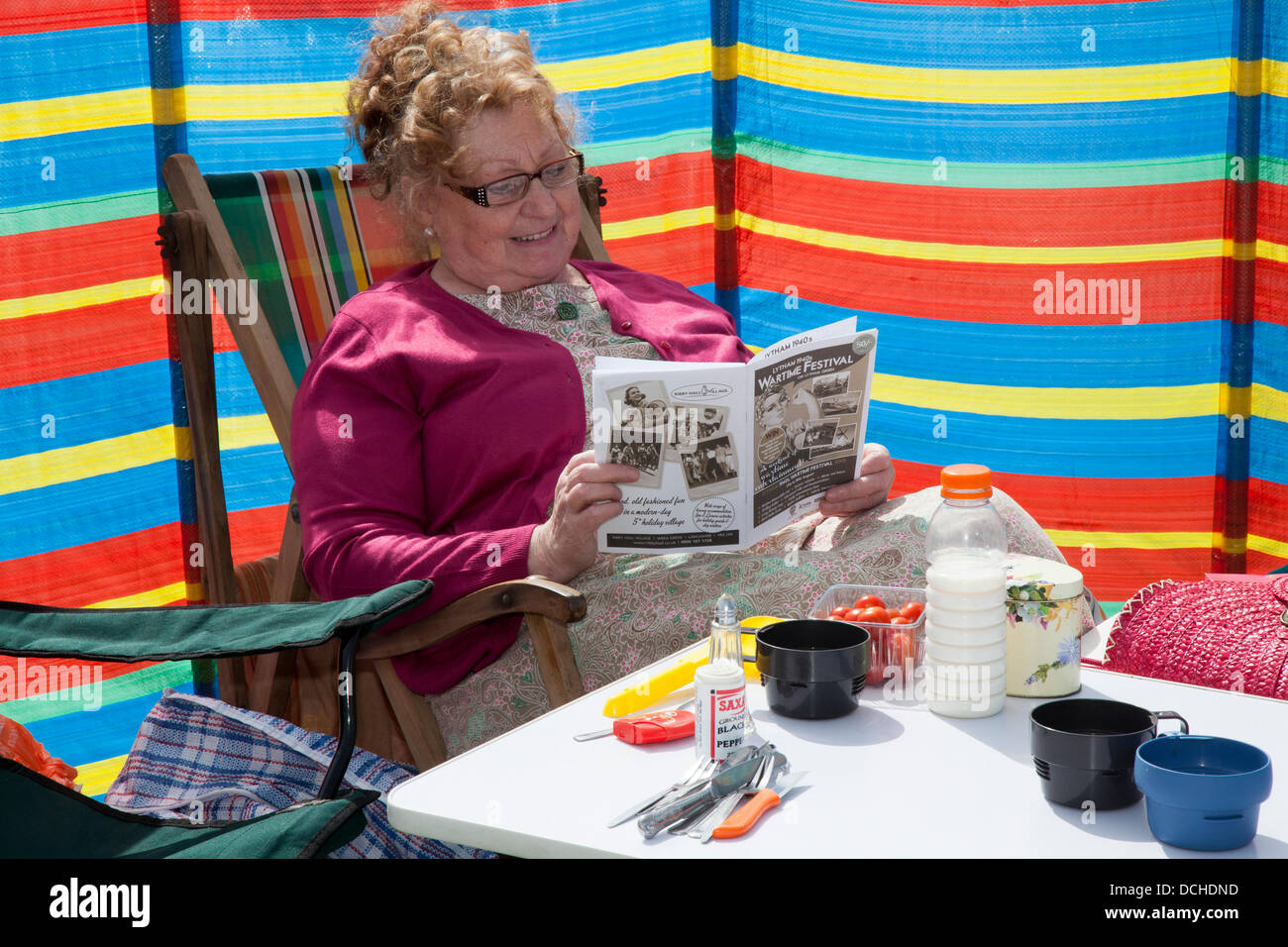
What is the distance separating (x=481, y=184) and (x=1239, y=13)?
1630 mm

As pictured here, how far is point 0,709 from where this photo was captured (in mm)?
2441

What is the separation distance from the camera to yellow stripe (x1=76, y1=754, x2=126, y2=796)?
2.54 m

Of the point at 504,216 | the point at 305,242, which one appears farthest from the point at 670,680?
the point at 305,242

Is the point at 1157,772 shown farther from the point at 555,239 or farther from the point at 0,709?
the point at 0,709

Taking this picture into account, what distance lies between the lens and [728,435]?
166 centimetres

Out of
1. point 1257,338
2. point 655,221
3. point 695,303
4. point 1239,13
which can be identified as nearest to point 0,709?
point 695,303

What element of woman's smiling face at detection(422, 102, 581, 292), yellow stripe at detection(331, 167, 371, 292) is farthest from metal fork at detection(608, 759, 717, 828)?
yellow stripe at detection(331, 167, 371, 292)

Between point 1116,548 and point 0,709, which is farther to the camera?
point 1116,548

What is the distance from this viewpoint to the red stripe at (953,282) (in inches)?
108

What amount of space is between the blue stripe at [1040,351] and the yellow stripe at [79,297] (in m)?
1.35

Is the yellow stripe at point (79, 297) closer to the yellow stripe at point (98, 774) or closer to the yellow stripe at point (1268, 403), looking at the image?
the yellow stripe at point (98, 774)

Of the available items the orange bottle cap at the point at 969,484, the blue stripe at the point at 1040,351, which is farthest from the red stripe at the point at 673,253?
the orange bottle cap at the point at 969,484

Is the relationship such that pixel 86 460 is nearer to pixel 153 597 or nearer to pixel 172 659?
pixel 153 597
